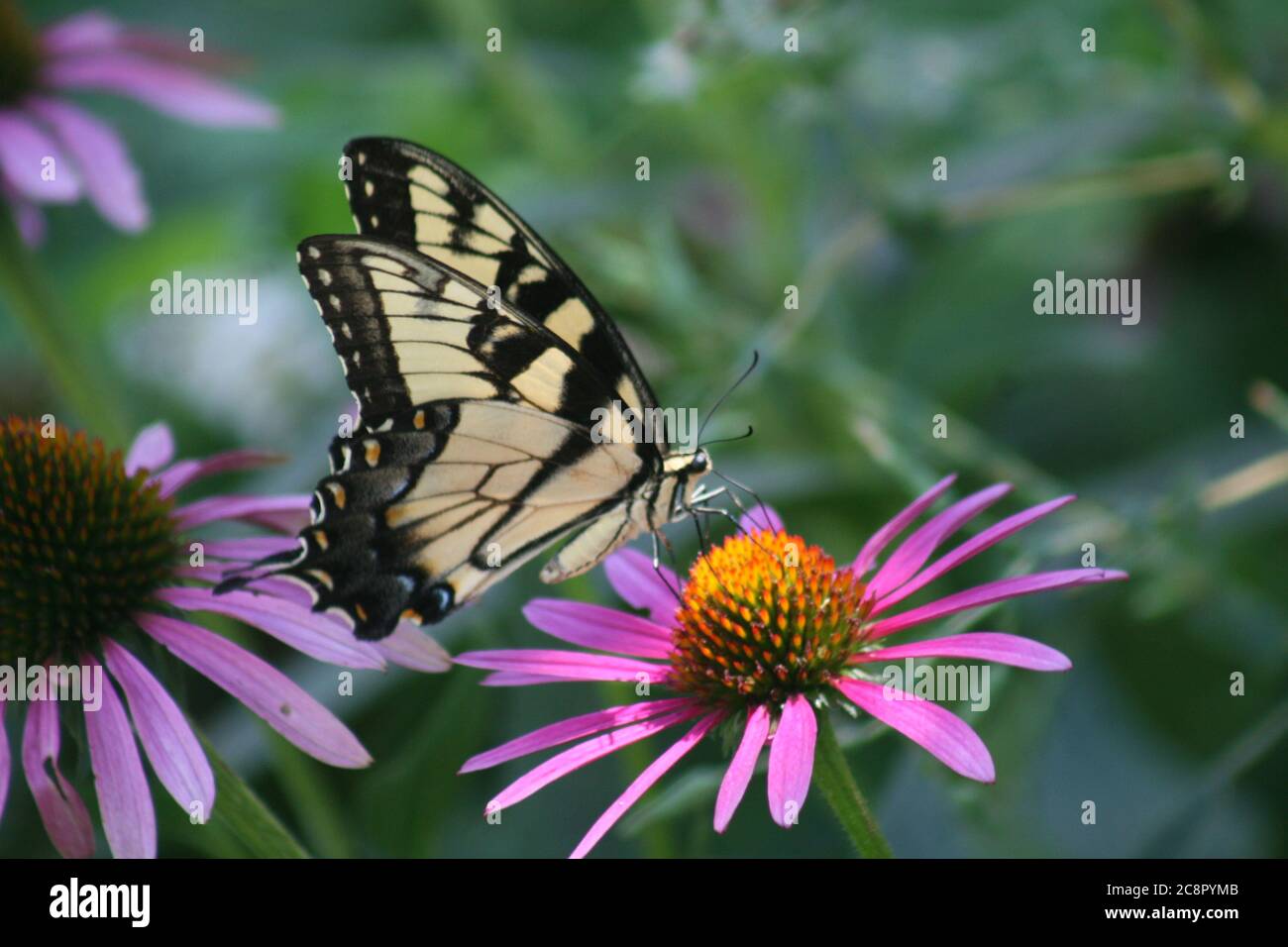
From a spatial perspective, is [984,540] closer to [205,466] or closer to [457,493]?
[457,493]

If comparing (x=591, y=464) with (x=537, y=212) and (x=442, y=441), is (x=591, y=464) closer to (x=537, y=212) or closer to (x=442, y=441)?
(x=442, y=441)

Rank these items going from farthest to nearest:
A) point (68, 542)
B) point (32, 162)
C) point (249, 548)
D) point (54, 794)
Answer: point (32, 162) < point (249, 548) < point (68, 542) < point (54, 794)

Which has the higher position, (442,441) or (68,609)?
(442,441)

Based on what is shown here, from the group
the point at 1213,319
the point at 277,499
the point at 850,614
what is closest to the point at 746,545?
the point at 850,614

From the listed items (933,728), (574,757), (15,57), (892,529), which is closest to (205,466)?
(574,757)

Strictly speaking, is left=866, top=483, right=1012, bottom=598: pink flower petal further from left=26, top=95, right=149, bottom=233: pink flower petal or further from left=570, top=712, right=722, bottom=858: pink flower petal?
left=26, top=95, right=149, bottom=233: pink flower petal

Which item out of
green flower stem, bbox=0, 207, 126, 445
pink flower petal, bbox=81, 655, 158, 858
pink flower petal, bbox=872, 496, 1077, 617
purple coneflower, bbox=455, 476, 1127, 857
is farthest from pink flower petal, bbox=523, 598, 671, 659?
green flower stem, bbox=0, 207, 126, 445
